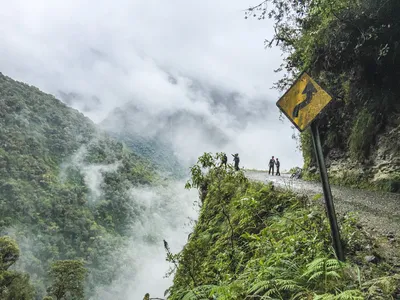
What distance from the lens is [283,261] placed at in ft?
10.6

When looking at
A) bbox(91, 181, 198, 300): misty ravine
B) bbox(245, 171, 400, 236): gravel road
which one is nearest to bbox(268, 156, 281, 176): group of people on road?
bbox(245, 171, 400, 236): gravel road

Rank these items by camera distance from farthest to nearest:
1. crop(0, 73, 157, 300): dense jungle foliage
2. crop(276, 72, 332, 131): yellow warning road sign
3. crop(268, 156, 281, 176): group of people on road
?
crop(0, 73, 157, 300): dense jungle foliage
crop(268, 156, 281, 176): group of people on road
crop(276, 72, 332, 131): yellow warning road sign

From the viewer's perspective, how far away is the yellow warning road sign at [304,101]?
2923 millimetres

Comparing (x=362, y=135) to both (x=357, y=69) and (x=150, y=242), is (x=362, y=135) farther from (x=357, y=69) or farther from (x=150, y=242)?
(x=150, y=242)

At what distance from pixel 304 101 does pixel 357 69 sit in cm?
966

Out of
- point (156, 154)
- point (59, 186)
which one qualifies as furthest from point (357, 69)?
point (156, 154)

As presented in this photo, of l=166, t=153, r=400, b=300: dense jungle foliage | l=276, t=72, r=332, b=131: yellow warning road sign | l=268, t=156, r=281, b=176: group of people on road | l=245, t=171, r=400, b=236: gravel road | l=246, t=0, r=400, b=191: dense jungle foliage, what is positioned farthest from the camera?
l=268, t=156, r=281, b=176: group of people on road

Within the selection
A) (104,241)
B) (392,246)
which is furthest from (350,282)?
(104,241)

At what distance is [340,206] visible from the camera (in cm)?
678

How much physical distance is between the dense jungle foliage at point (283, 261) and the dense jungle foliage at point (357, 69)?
15.7 ft

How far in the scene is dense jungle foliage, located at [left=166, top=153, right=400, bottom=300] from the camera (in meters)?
2.71

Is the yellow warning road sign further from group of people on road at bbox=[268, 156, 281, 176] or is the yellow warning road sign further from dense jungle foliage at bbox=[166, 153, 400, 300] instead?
group of people on road at bbox=[268, 156, 281, 176]

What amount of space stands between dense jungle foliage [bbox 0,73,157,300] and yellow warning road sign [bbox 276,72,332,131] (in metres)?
67.6

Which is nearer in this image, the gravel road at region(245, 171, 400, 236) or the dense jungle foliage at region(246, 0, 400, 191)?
the gravel road at region(245, 171, 400, 236)
